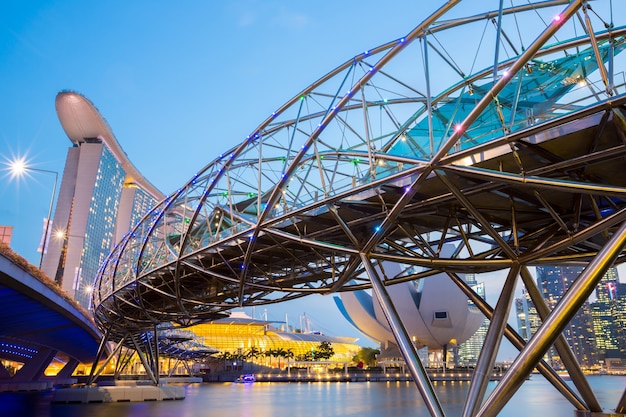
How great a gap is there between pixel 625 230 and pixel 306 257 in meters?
16.6

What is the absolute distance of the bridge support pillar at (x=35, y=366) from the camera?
6444 centimetres

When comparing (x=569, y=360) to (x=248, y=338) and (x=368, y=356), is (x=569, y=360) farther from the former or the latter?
(x=248, y=338)

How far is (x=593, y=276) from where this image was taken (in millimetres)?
9539

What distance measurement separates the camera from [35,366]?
6500 cm

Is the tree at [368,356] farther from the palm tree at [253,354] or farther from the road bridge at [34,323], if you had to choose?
the road bridge at [34,323]

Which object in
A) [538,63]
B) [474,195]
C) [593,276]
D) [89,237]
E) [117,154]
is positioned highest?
[117,154]

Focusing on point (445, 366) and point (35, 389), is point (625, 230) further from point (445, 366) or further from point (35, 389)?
point (445, 366)

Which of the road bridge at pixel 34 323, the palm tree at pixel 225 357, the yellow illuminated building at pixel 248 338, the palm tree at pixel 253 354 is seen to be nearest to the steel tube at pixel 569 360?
the road bridge at pixel 34 323

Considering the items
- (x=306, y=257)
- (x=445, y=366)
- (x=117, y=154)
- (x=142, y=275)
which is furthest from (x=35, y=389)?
(x=117, y=154)

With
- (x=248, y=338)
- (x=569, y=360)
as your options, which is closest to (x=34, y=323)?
(x=569, y=360)

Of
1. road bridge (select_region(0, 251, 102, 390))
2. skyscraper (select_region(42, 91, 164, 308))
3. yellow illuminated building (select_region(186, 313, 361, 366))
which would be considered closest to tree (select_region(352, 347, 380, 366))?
yellow illuminated building (select_region(186, 313, 361, 366))

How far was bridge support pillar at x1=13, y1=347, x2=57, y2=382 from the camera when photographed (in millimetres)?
64438

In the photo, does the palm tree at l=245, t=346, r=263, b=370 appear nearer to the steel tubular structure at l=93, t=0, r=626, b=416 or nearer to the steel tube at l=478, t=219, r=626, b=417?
the steel tubular structure at l=93, t=0, r=626, b=416

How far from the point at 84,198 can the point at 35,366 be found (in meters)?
77.6
